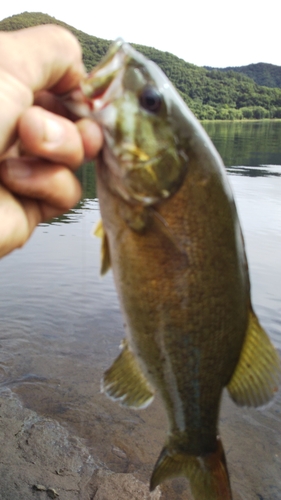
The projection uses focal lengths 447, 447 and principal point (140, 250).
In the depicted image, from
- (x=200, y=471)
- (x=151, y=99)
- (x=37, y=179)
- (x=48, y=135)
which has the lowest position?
(x=200, y=471)

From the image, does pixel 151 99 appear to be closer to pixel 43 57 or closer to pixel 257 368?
pixel 43 57

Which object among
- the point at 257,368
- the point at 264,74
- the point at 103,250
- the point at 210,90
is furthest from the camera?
the point at 264,74

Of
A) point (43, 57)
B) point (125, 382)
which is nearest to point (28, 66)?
point (43, 57)

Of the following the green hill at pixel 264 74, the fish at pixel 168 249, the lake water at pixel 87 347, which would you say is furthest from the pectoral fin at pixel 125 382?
the green hill at pixel 264 74

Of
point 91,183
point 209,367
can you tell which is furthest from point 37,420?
point 91,183

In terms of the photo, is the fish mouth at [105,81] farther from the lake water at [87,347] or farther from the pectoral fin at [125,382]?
the lake water at [87,347]

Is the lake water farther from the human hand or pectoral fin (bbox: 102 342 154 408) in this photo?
the human hand
